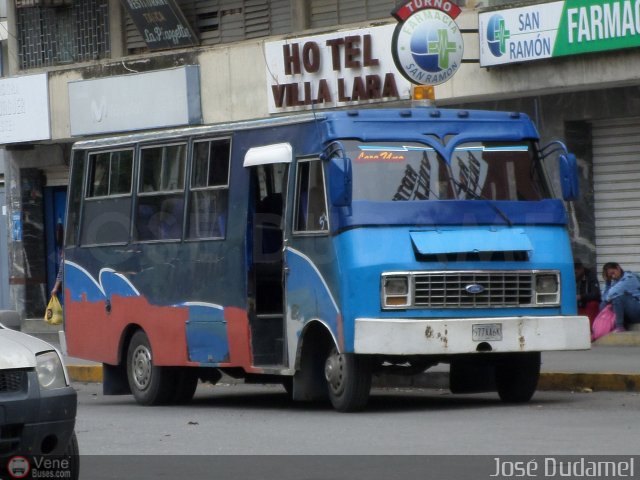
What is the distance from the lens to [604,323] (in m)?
19.4

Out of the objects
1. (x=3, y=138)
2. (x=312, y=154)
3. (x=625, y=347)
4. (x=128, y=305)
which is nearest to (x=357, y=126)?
(x=312, y=154)

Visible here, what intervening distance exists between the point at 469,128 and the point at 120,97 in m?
13.4

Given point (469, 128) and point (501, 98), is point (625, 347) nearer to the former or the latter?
point (501, 98)

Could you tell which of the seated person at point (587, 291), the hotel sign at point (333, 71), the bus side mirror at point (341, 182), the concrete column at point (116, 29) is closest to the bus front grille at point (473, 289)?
the bus side mirror at point (341, 182)

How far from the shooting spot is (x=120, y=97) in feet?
86.4

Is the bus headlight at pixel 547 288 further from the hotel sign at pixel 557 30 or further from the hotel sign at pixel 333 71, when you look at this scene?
the hotel sign at pixel 333 71

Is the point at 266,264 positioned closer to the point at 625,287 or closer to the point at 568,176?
the point at 568,176

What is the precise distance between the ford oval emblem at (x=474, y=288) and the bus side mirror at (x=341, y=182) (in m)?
1.21

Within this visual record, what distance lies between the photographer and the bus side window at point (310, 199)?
1351cm

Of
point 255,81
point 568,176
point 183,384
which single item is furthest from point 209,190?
point 255,81

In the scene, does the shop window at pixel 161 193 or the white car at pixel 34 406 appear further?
the shop window at pixel 161 193

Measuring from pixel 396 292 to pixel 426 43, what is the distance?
6.89 m

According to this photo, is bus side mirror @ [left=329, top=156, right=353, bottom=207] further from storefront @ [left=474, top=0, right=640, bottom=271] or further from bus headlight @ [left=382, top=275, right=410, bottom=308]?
storefront @ [left=474, top=0, right=640, bottom=271]

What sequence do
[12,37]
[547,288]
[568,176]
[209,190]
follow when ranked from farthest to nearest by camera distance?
[12,37] → [209,190] → [568,176] → [547,288]
